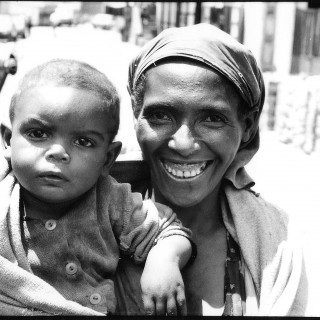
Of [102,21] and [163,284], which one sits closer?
[163,284]

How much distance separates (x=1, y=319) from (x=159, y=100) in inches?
30.0

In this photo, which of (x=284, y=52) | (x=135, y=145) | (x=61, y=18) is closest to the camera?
(x=135, y=145)

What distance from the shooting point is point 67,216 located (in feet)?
6.06

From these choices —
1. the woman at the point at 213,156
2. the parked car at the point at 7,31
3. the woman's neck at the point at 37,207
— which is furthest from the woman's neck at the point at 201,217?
the parked car at the point at 7,31

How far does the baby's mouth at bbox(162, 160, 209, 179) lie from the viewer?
2.08 metres

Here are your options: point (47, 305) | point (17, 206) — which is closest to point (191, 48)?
point (17, 206)

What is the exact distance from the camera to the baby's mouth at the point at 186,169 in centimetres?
208

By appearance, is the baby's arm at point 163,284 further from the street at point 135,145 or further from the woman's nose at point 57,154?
the street at point 135,145

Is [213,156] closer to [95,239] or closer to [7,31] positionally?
[95,239]

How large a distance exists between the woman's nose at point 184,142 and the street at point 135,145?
2.00 feet

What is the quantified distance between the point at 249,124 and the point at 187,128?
294 millimetres

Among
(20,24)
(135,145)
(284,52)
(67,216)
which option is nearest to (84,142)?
(67,216)

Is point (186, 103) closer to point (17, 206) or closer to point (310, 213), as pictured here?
point (17, 206)

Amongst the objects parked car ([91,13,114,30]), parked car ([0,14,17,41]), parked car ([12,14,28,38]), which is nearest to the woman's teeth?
parked car ([0,14,17,41])
